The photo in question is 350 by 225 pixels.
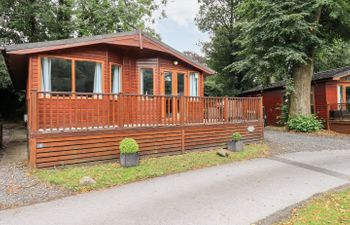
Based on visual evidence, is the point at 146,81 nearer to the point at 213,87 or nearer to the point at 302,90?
the point at 302,90

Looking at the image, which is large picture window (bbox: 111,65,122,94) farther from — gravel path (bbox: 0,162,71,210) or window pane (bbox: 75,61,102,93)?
gravel path (bbox: 0,162,71,210)

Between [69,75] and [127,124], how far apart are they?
281cm

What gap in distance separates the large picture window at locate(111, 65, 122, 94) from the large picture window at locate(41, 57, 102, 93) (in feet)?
2.33

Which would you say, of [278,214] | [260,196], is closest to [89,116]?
[260,196]

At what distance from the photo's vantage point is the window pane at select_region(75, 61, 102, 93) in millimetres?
9039

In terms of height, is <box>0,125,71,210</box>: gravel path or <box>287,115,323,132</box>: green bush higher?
<box>287,115,323,132</box>: green bush

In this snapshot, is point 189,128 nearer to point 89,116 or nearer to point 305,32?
point 89,116

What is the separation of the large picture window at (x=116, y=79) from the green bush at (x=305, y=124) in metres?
10.8

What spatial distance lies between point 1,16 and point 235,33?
2044cm

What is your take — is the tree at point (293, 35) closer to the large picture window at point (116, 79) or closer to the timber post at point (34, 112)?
the large picture window at point (116, 79)

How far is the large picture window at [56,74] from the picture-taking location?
8.55m

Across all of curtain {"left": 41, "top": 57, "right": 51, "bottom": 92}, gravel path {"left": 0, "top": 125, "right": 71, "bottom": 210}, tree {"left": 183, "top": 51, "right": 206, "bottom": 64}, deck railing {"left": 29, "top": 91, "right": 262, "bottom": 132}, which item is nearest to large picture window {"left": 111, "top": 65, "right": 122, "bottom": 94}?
deck railing {"left": 29, "top": 91, "right": 262, "bottom": 132}

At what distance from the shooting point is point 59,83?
28.6 ft

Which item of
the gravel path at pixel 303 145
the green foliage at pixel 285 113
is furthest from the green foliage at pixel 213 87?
the gravel path at pixel 303 145
